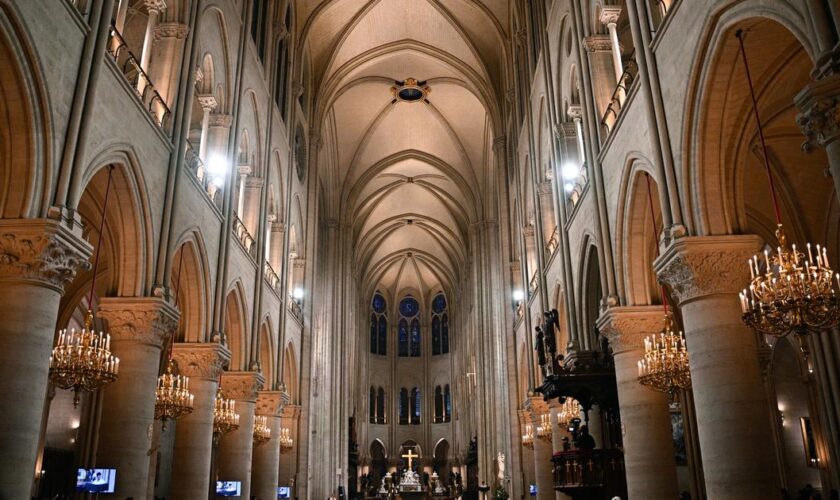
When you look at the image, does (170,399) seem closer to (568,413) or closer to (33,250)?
(33,250)

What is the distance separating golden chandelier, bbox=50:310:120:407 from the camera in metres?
10.8

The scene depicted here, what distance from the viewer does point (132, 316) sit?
40.1 feet

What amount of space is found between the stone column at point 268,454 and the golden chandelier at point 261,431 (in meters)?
0.44

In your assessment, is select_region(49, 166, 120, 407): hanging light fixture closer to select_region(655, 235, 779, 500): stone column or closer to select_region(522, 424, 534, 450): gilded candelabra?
select_region(655, 235, 779, 500): stone column

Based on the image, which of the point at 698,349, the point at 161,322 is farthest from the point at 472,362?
the point at 698,349

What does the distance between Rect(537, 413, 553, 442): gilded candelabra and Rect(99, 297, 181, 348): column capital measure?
38.2 feet

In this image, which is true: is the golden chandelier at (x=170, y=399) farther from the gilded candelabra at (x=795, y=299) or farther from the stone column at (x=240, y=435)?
the gilded candelabra at (x=795, y=299)

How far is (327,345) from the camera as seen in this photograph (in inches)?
1318

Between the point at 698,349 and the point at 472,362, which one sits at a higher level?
the point at 472,362

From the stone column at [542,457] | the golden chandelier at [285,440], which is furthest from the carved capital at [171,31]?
the golden chandelier at [285,440]

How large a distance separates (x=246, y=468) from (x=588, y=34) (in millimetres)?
13028

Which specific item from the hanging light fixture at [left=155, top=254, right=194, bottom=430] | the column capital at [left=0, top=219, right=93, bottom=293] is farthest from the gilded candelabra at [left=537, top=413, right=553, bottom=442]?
the column capital at [left=0, top=219, right=93, bottom=293]

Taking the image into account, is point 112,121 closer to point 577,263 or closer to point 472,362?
point 577,263

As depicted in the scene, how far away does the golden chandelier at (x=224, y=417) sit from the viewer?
1708 cm
